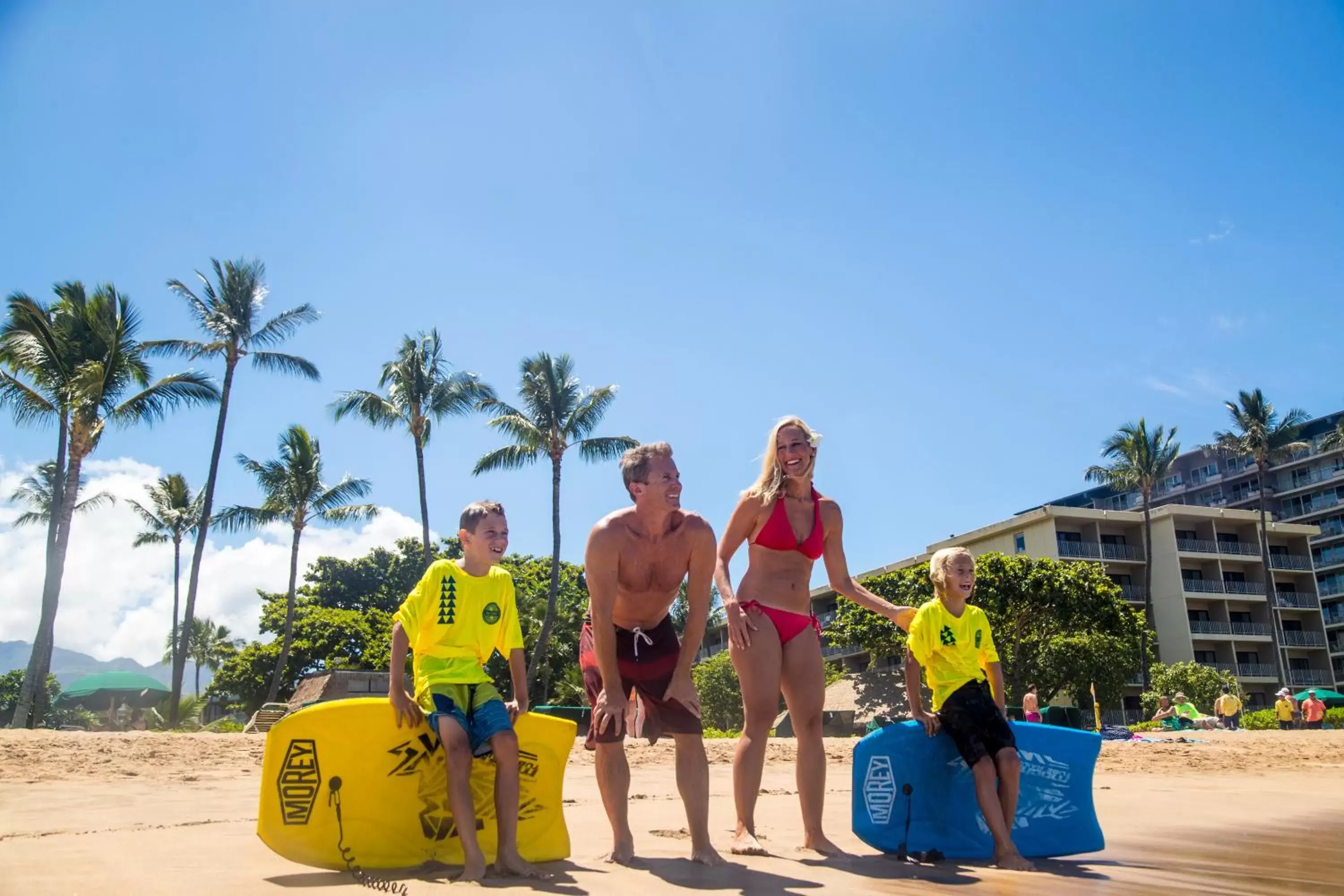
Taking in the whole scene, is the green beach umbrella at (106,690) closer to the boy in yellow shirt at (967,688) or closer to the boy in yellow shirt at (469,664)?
the boy in yellow shirt at (469,664)

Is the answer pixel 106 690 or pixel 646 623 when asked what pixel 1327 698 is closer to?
pixel 646 623

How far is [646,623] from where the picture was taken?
383 centimetres

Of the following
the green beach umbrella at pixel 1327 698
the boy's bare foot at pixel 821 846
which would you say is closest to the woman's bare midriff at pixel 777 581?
the boy's bare foot at pixel 821 846

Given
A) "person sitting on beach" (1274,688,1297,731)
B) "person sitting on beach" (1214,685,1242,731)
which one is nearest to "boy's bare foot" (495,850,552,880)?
"person sitting on beach" (1214,685,1242,731)

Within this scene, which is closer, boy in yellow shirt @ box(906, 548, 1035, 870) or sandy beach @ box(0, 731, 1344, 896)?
sandy beach @ box(0, 731, 1344, 896)

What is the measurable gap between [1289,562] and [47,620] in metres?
65.4

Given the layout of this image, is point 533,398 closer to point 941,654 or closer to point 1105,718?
point 941,654

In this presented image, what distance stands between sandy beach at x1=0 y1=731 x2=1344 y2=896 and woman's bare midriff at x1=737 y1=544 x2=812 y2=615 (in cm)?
104

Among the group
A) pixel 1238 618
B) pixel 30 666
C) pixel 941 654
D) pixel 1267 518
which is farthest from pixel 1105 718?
pixel 941 654

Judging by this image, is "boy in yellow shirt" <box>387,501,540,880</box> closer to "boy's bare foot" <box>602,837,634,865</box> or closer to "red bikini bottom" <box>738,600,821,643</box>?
"boy's bare foot" <box>602,837,634,865</box>

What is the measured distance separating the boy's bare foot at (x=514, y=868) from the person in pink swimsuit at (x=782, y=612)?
0.89m

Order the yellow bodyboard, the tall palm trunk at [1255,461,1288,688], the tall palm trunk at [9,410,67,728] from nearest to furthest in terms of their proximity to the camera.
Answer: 1. the yellow bodyboard
2. the tall palm trunk at [9,410,67,728]
3. the tall palm trunk at [1255,461,1288,688]

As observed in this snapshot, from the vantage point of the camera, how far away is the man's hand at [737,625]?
12.6ft

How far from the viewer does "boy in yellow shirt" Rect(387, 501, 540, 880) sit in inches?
138
